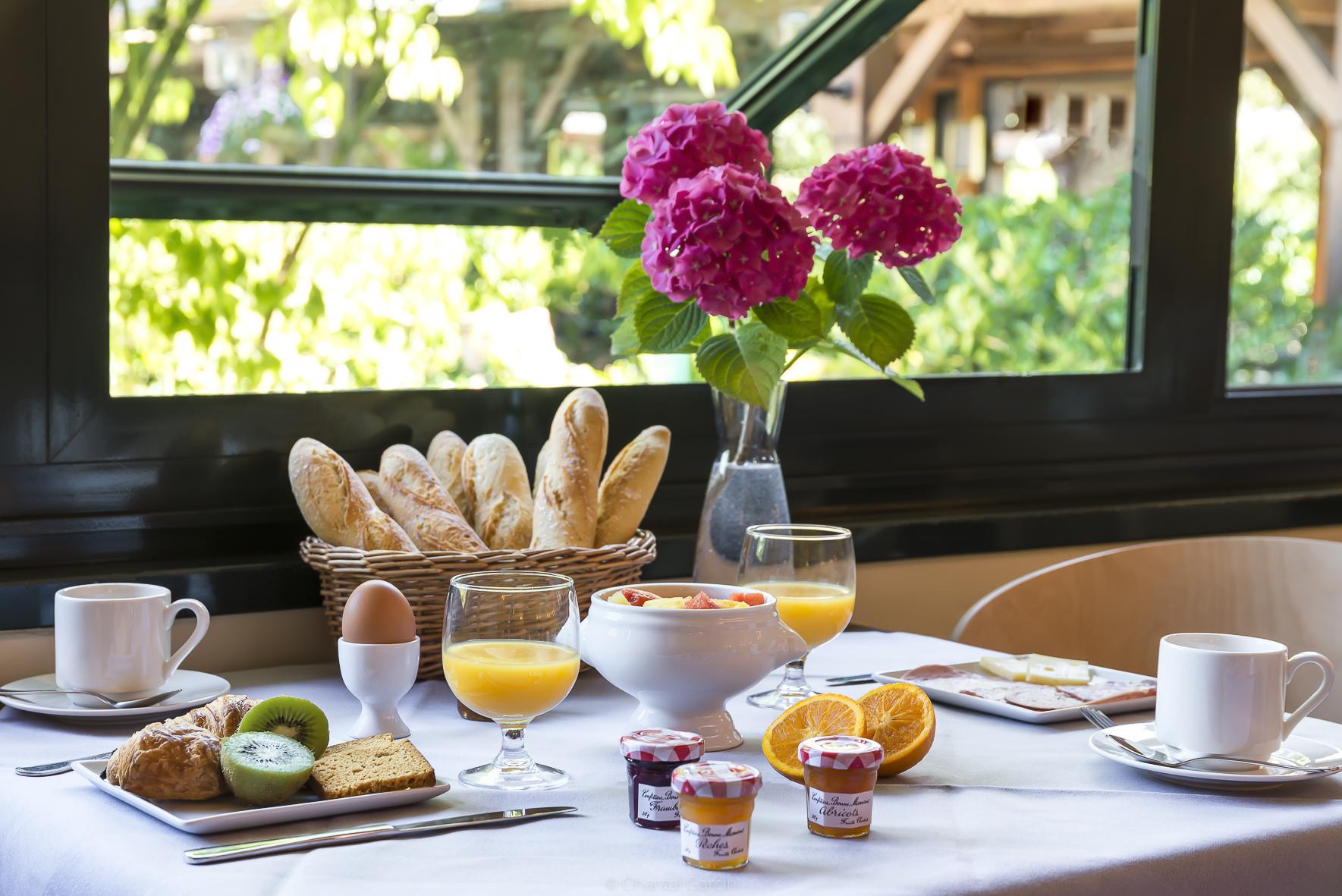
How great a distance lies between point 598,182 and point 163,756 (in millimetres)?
1190

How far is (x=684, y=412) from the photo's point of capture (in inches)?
76.2

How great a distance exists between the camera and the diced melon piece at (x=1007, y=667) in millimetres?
1391

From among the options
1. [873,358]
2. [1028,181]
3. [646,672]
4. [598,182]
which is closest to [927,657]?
[873,358]

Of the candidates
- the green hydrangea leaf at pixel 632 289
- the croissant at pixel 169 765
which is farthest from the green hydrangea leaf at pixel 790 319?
the croissant at pixel 169 765

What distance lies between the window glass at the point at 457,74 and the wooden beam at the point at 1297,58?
34.2 inches

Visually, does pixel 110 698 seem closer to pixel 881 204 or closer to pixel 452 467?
pixel 452 467

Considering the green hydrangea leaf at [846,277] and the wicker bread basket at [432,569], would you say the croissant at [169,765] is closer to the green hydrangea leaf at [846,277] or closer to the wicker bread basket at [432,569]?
Answer: the wicker bread basket at [432,569]

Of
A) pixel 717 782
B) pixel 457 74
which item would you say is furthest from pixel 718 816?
pixel 457 74

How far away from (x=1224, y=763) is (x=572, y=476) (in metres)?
0.67

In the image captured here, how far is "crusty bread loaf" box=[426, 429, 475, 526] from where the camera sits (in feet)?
5.12

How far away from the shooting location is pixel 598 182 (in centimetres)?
200

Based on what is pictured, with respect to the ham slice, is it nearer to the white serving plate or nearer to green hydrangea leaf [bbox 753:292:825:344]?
the white serving plate

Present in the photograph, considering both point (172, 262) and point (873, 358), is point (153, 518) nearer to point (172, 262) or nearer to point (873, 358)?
point (172, 262)

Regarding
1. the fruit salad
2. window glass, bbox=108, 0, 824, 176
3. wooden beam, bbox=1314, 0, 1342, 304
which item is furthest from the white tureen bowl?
wooden beam, bbox=1314, 0, 1342, 304
